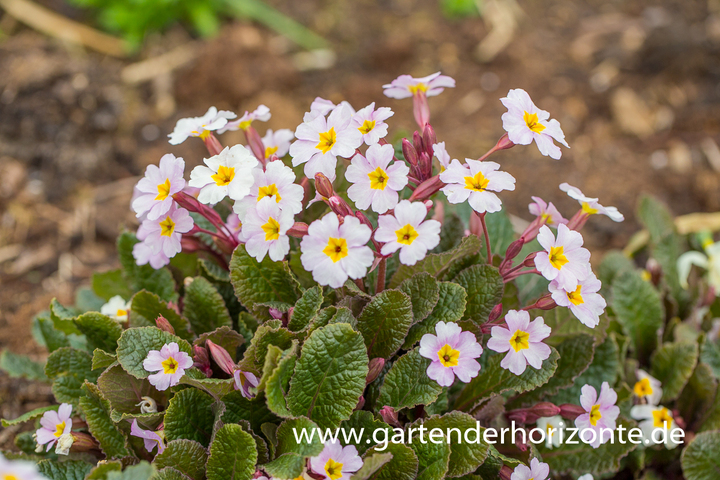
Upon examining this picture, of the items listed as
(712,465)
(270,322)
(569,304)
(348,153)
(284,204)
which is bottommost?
(712,465)

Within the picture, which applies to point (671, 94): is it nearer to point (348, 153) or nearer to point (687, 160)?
point (687, 160)

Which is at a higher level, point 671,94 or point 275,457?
point 671,94

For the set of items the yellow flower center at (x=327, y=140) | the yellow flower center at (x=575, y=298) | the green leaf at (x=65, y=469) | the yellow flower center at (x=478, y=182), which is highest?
the yellow flower center at (x=327, y=140)

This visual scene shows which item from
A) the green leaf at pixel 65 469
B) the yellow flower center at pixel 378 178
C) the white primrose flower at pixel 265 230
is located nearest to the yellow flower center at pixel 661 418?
the yellow flower center at pixel 378 178

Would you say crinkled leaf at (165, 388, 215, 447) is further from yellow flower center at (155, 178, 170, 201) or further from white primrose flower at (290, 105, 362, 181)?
white primrose flower at (290, 105, 362, 181)

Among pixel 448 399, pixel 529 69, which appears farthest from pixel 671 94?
pixel 448 399

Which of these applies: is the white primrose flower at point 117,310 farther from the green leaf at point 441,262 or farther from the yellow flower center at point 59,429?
the green leaf at point 441,262
